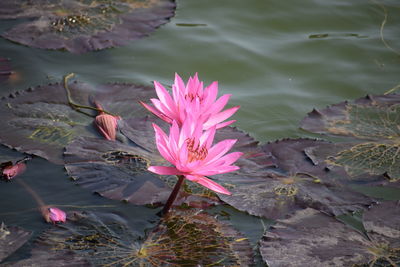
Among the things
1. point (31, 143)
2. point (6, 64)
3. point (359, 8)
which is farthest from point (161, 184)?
point (359, 8)

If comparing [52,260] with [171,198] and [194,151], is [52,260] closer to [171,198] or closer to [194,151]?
[171,198]

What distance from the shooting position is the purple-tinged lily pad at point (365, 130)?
7.43 feet

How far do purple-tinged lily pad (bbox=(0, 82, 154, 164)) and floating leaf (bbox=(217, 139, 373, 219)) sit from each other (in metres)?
0.70

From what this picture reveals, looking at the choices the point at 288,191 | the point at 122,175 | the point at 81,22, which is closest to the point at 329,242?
the point at 288,191

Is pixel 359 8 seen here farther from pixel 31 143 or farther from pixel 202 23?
pixel 31 143

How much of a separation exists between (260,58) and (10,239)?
2035mm

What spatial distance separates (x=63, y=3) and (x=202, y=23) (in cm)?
96

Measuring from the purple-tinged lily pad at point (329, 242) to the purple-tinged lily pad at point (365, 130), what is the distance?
1.12 feet

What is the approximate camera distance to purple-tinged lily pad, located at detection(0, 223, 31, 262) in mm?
1677

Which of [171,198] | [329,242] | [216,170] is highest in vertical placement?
[216,170]

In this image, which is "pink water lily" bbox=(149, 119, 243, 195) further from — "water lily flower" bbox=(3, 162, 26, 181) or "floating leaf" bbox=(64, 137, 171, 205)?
"water lily flower" bbox=(3, 162, 26, 181)

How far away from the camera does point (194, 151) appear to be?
1.72 m

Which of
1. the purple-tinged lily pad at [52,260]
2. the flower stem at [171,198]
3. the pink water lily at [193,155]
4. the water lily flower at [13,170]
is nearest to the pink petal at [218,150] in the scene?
the pink water lily at [193,155]

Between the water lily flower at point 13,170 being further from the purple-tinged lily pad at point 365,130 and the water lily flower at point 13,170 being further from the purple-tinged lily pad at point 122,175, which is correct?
the purple-tinged lily pad at point 365,130
